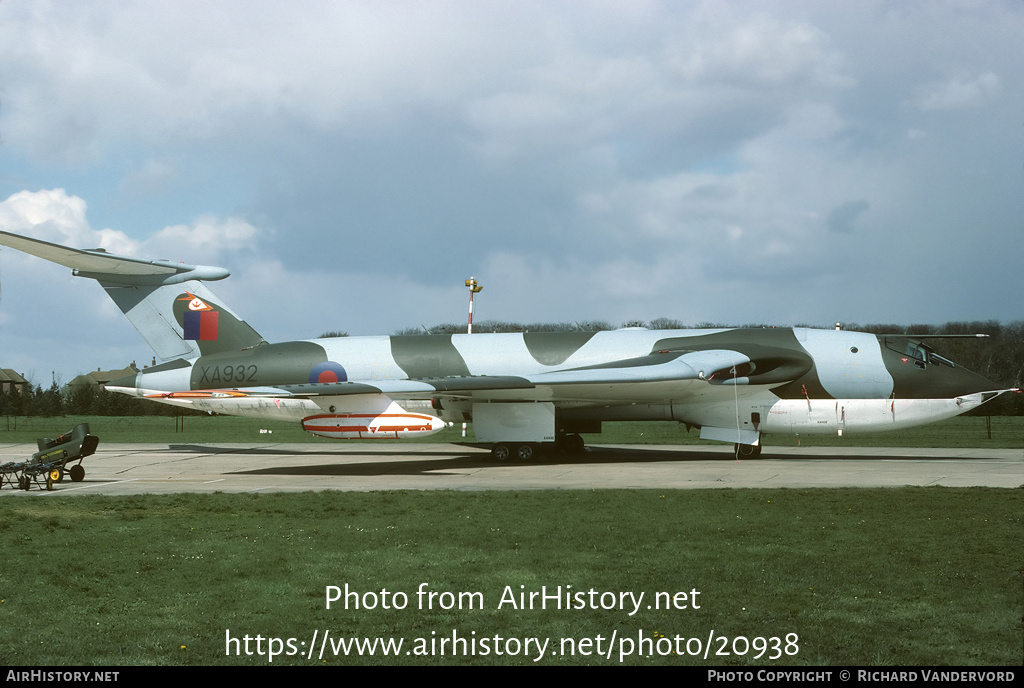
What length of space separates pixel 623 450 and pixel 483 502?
519 inches

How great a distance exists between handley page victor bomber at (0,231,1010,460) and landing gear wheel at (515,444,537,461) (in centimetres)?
3

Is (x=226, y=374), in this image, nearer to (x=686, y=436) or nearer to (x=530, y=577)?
(x=530, y=577)

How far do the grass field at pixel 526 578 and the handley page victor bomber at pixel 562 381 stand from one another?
6479mm

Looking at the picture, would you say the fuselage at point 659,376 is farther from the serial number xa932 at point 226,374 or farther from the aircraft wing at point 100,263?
the aircraft wing at point 100,263

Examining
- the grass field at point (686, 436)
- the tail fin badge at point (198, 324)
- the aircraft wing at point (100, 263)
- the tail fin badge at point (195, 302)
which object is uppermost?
the aircraft wing at point (100, 263)

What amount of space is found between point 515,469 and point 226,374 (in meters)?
9.19

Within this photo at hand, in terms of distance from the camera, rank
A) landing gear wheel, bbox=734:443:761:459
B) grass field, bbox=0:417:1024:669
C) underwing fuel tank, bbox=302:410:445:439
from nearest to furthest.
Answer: grass field, bbox=0:417:1024:669 → underwing fuel tank, bbox=302:410:445:439 → landing gear wheel, bbox=734:443:761:459

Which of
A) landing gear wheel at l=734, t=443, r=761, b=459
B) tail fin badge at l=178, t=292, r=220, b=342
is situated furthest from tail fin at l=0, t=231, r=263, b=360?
landing gear wheel at l=734, t=443, r=761, b=459

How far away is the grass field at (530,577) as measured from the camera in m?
5.78

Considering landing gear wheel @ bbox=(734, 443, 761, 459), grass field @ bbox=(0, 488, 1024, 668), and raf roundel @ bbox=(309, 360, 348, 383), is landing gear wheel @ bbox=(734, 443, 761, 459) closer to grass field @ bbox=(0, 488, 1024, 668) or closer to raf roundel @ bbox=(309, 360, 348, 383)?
grass field @ bbox=(0, 488, 1024, 668)

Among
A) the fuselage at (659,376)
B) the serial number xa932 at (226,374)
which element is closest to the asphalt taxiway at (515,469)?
the fuselage at (659,376)

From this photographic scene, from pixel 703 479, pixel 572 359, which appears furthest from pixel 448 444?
pixel 703 479

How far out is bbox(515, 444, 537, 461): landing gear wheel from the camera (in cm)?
2114
